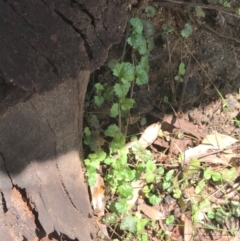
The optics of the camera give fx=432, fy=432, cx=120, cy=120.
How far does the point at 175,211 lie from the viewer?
2.73 metres

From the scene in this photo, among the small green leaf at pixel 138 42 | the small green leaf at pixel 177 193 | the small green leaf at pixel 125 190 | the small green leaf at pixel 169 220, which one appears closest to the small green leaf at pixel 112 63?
the small green leaf at pixel 138 42

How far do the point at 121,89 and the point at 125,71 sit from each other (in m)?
0.10

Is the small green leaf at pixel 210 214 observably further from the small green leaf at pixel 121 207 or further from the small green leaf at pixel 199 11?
the small green leaf at pixel 199 11

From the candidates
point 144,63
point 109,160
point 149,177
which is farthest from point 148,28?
point 149,177

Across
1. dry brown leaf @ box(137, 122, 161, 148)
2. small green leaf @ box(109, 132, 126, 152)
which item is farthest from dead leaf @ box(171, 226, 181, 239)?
small green leaf @ box(109, 132, 126, 152)

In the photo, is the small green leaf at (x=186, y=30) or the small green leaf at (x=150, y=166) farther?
the small green leaf at (x=150, y=166)

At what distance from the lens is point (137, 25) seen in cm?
232

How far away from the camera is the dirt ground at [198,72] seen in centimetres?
252

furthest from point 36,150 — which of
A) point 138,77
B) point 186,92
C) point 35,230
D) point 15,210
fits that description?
point 186,92

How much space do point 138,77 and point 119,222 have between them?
2.89ft

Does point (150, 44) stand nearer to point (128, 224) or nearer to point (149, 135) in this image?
point (149, 135)

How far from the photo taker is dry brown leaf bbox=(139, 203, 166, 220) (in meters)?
2.69

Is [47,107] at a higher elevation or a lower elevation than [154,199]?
higher

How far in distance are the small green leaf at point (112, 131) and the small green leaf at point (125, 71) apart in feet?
0.99
